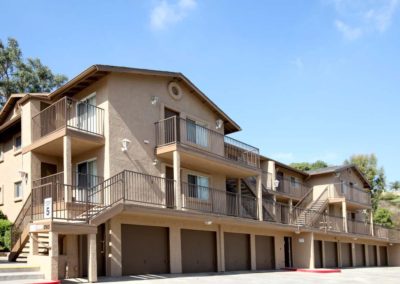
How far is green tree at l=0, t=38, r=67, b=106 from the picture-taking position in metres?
39.7

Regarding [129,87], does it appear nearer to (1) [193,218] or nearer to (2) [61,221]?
(1) [193,218]

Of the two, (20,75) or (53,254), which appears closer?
(53,254)

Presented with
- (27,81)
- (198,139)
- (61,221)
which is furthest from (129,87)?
(27,81)

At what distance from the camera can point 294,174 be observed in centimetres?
3994

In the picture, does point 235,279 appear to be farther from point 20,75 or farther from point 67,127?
point 20,75

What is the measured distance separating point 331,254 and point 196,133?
59.5ft

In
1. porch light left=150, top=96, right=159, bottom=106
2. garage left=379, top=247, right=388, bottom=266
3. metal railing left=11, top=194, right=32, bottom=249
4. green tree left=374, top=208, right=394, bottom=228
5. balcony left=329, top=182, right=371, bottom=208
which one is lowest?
garage left=379, top=247, right=388, bottom=266

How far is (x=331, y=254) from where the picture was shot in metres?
36.3

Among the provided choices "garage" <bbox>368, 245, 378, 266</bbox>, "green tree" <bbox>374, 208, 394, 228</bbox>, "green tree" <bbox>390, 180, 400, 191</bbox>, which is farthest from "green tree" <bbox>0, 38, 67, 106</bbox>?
"green tree" <bbox>390, 180, 400, 191</bbox>

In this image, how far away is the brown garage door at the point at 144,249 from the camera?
1881cm

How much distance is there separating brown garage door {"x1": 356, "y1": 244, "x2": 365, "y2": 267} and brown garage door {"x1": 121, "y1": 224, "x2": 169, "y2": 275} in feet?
82.7

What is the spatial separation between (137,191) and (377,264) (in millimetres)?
32010

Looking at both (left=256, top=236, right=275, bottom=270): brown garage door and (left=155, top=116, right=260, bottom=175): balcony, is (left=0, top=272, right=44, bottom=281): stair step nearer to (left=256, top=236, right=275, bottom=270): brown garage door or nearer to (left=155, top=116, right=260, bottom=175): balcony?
(left=155, top=116, right=260, bottom=175): balcony

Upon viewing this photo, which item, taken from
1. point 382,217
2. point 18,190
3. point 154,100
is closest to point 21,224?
point 18,190
